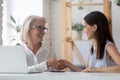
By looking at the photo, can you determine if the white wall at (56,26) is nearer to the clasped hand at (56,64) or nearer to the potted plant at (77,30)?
the potted plant at (77,30)

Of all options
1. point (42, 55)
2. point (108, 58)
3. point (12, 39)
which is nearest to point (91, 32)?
point (108, 58)

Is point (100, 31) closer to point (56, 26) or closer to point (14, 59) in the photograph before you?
point (14, 59)

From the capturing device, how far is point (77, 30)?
14.8ft

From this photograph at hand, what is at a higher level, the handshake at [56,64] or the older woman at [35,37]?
the older woman at [35,37]

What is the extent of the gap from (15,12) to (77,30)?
1.23 meters

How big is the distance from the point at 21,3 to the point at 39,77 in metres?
3.68

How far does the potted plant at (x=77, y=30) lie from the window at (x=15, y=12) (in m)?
0.72

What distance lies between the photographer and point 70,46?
179 inches

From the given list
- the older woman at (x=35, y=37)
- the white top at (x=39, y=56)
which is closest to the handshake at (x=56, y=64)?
the white top at (x=39, y=56)

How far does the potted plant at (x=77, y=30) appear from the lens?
450 centimetres

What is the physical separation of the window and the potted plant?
0.72 metres

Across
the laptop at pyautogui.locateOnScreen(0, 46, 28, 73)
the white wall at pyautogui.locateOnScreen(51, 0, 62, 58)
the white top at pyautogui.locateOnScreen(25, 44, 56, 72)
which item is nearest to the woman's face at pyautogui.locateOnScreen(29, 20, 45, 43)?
the white top at pyautogui.locateOnScreen(25, 44, 56, 72)

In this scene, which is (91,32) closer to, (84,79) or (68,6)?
(84,79)

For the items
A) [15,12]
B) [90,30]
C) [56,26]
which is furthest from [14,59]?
[56,26]
